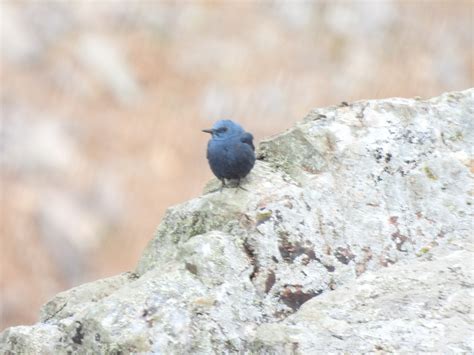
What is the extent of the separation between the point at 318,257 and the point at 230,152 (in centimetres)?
172

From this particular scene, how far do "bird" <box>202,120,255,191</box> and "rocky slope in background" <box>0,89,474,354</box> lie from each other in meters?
0.18

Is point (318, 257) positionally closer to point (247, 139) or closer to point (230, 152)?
point (230, 152)

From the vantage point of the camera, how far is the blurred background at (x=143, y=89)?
2944 centimetres

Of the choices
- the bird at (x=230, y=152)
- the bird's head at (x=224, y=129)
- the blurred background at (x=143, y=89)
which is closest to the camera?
the bird at (x=230, y=152)

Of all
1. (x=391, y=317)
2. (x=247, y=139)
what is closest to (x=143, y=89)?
(x=247, y=139)

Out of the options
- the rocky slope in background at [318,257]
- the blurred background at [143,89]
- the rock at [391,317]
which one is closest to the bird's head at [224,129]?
the rocky slope in background at [318,257]

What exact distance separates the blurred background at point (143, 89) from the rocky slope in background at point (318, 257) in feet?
58.7

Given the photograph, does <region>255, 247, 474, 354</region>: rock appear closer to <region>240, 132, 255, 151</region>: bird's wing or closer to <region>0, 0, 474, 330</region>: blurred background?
<region>240, 132, 255, 151</region>: bird's wing

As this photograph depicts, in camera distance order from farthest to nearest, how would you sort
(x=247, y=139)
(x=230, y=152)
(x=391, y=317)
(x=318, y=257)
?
(x=247, y=139) < (x=230, y=152) < (x=318, y=257) < (x=391, y=317)

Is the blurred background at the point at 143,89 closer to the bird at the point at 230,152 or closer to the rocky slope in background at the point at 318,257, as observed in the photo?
the bird at the point at 230,152

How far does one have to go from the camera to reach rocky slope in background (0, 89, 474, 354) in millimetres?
7746

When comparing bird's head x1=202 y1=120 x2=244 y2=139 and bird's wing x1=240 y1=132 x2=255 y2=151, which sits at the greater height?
bird's head x1=202 y1=120 x2=244 y2=139

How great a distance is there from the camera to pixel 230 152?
10.0 meters

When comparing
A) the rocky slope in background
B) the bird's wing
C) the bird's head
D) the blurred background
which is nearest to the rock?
the rocky slope in background
